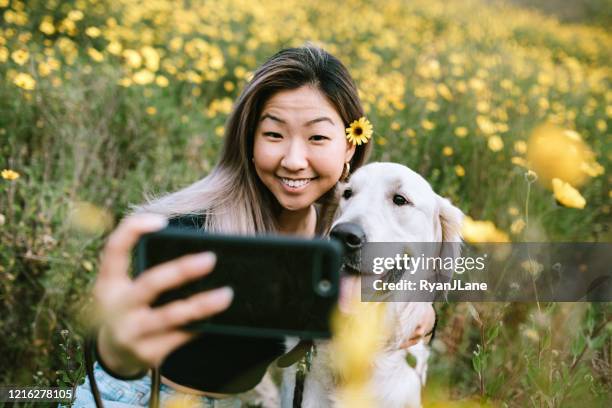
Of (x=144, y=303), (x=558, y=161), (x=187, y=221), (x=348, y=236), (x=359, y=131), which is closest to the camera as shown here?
(x=144, y=303)

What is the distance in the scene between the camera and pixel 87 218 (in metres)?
2.56

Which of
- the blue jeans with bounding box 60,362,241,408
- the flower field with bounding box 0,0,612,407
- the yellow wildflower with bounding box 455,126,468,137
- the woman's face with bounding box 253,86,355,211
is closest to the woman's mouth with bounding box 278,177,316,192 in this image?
the woman's face with bounding box 253,86,355,211

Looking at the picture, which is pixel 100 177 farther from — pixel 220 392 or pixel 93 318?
pixel 93 318

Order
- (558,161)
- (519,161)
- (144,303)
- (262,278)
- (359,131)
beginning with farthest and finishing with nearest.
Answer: (519,161), (558,161), (359,131), (262,278), (144,303)

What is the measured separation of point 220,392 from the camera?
182cm

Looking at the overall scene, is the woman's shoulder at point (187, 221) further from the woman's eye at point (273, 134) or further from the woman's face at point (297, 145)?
the woman's eye at point (273, 134)

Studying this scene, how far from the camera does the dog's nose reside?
171 cm

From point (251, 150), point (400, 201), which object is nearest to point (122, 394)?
point (251, 150)

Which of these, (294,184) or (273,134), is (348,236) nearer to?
(294,184)

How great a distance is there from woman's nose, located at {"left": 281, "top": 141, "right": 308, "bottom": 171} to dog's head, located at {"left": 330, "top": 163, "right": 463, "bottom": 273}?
236 millimetres

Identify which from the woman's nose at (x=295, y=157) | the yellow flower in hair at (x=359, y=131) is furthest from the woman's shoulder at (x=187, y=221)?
the yellow flower in hair at (x=359, y=131)

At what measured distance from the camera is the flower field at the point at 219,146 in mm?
1897

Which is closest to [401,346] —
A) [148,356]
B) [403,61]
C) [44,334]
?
[148,356]

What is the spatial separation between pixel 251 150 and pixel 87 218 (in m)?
1.00
